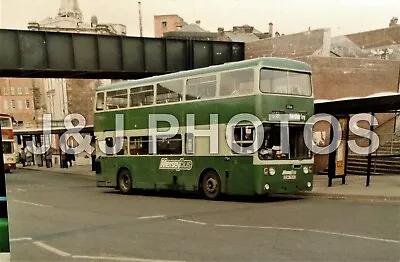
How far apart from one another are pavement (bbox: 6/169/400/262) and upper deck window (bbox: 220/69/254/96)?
122 centimetres

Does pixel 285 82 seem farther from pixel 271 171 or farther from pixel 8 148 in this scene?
pixel 8 148

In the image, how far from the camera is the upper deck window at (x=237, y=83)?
9.88 ft

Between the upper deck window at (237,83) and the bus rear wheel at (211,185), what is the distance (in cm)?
87

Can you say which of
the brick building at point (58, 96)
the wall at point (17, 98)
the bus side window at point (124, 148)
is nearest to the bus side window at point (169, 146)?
the bus side window at point (124, 148)

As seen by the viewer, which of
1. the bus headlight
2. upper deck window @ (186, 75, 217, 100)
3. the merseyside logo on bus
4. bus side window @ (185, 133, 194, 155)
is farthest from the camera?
the bus headlight

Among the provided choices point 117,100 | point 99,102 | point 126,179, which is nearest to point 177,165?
point 126,179

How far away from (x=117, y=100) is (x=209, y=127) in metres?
0.69

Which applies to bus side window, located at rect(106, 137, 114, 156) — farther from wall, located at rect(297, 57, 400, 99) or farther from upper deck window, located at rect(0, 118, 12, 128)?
wall, located at rect(297, 57, 400, 99)

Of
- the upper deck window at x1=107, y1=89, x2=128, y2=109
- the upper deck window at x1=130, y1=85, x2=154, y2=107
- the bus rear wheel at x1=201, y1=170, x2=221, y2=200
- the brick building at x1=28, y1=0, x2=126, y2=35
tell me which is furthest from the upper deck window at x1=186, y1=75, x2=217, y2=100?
the brick building at x1=28, y1=0, x2=126, y2=35

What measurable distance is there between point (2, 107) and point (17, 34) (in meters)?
0.27

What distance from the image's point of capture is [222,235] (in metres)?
1.90

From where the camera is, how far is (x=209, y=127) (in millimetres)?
2787

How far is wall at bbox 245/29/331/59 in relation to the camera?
187 centimetres

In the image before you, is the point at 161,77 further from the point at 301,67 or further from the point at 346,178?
the point at 346,178
